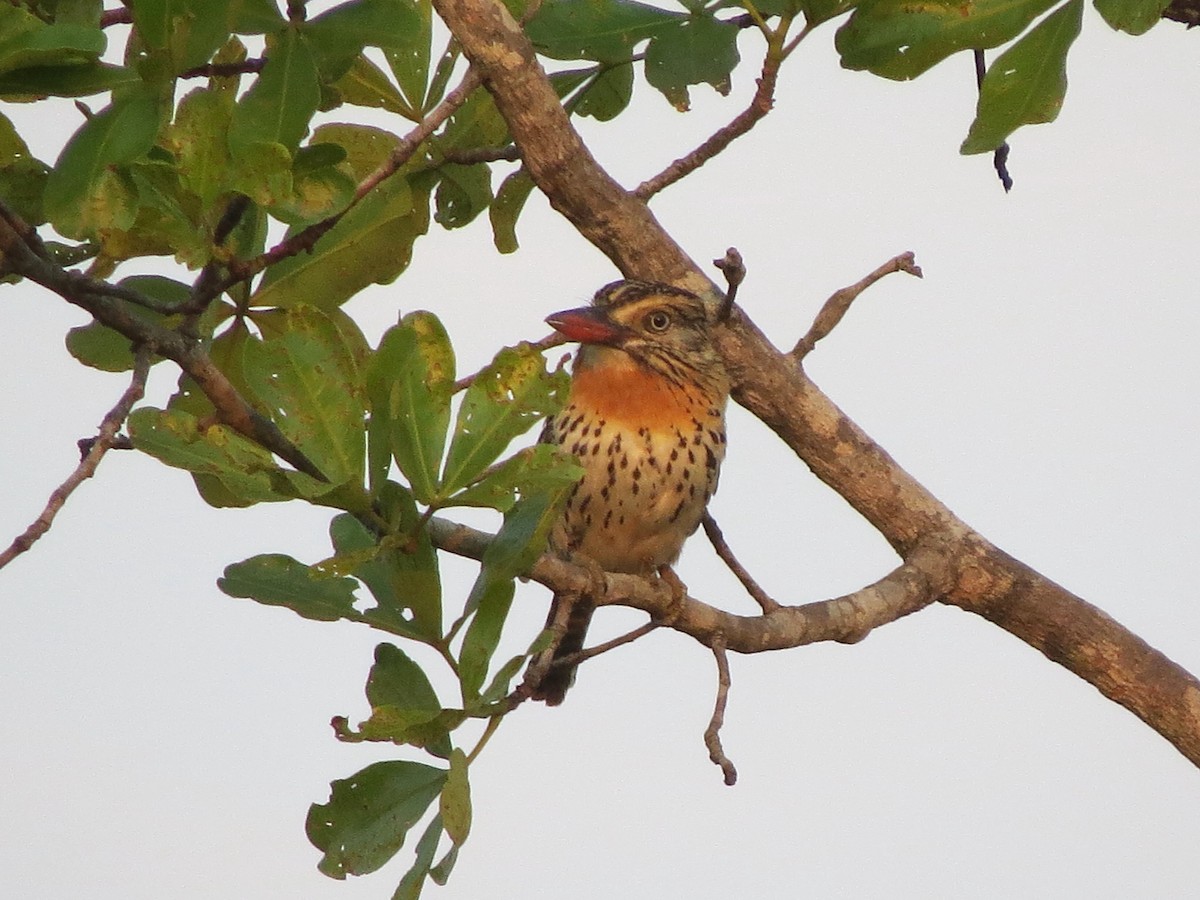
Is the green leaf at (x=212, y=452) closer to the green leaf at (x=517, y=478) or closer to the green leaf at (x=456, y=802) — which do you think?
the green leaf at (x=517, y=478)

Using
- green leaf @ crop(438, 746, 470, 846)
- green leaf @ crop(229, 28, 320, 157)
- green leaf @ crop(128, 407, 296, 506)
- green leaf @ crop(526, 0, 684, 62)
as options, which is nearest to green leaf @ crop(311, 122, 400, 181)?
green leaf @ crop(526, 0, 684, 62)

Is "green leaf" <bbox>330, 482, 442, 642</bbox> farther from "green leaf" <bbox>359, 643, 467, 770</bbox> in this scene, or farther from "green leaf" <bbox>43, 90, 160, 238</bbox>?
"green leaf" <bbox>43, 90, 160, 238</bbox>

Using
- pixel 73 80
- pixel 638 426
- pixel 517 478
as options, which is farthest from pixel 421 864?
pixel 638 426

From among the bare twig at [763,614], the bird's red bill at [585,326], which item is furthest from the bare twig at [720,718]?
the bird's red bill at [585,326]

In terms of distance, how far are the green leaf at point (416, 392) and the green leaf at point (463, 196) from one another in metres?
1.68

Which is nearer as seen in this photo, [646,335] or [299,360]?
[299,360]

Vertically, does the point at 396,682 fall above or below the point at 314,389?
below

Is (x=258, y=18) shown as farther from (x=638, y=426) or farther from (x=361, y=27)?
(x=638, y=426)

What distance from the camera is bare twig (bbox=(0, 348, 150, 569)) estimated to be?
2643 mm

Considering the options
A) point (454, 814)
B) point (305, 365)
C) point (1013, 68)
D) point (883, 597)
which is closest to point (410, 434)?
point (305, 365)

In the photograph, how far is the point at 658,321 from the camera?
5195 millimetres

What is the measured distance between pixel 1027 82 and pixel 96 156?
85.9 inches

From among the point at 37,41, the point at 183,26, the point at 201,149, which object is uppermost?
the point at 183,26

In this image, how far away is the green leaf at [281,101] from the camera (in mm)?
3137
